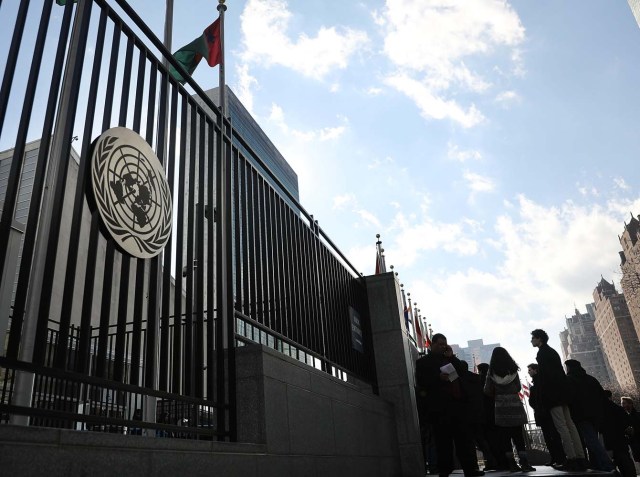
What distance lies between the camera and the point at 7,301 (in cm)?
391

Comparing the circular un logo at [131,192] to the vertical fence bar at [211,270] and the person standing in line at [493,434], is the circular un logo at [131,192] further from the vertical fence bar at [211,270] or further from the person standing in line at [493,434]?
the person standing in line at [493,434]

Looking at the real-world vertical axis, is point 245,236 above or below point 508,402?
above

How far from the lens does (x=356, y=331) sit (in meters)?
8.80

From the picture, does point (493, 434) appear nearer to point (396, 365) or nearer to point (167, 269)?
point (396, 365)

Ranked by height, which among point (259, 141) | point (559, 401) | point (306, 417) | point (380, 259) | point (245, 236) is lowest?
point (306, 417)

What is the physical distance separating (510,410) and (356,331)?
2690mm

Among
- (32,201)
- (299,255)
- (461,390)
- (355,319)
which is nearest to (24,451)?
(32,201)

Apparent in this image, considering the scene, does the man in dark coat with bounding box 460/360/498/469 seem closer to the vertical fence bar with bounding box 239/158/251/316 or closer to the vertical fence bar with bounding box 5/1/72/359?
the vertical fence bar with bounding box 239/158/251/316

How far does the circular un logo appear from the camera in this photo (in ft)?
10.5

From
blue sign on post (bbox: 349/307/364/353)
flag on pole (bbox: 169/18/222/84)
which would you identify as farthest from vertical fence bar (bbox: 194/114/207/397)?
blue sign on post (bbox: 349/307/364/353)

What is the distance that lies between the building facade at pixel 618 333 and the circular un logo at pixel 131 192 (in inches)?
4997

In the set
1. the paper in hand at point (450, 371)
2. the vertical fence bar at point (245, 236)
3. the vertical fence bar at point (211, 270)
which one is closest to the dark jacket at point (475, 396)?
the paper in hand at point (450, 371)

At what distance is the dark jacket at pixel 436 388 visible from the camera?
689cm

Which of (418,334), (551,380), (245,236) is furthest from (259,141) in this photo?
A: (245,236)
